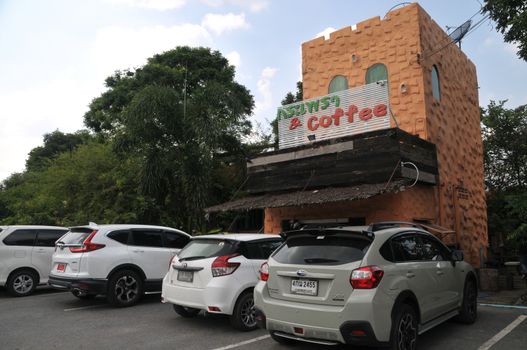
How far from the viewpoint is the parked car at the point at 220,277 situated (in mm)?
5895

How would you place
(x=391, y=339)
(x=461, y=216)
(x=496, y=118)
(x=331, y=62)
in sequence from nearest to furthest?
(x=391, y=339) < (x=461, y=216) < (x=331, y=62) < (x=496, y=118)

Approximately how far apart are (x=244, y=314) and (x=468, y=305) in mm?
3505

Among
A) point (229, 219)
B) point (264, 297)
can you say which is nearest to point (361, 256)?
point (264, 297)

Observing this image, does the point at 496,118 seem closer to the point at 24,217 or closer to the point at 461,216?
the point at 461,216

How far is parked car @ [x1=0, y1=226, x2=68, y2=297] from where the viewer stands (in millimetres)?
9281

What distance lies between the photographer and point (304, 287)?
4.65m

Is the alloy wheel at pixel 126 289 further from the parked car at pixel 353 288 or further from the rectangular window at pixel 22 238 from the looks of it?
the parked car at pixel 353 288

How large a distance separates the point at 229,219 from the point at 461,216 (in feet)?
27.7

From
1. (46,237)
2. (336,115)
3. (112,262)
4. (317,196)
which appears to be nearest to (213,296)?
Answer: (112,262)

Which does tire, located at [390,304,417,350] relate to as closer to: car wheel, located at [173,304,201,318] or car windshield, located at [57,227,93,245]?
car wheel, located at [173,304,201,318]

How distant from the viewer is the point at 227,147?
1389 cm

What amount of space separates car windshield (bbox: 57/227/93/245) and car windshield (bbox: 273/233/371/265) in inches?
185

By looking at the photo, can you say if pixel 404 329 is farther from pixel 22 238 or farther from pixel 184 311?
pixel 22 238

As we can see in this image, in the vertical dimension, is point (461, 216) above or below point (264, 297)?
above
